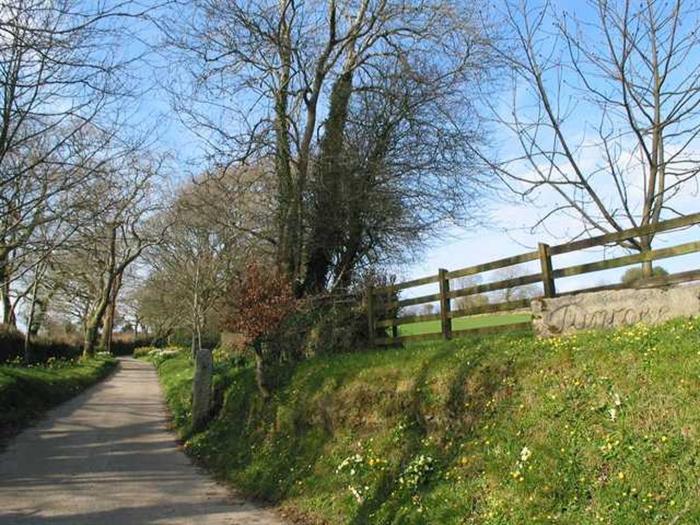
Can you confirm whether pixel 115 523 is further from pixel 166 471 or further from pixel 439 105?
pixel 439 105

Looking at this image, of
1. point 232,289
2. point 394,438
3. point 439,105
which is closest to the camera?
point 394,438

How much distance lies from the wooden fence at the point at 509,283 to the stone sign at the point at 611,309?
0.28 m

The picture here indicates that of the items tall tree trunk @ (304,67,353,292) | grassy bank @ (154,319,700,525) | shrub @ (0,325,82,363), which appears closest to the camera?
grassy bank @ (154,319,700,525)

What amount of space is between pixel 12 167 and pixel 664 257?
9.76 meters

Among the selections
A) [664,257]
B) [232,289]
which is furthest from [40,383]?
[664,257]

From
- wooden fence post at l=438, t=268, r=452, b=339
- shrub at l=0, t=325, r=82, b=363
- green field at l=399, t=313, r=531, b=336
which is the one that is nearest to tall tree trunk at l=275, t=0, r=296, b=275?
green field at l=399, t=313, r=531, b=336

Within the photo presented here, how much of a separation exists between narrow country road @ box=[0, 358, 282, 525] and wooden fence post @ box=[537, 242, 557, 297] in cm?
477

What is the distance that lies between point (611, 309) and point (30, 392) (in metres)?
17.1

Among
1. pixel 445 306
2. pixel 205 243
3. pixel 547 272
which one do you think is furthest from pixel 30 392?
pixel 547 272

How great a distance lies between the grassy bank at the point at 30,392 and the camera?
16.0 metres

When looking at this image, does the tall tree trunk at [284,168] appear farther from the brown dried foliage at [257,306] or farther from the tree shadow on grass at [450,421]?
the tree shadow on grass at [450,421]

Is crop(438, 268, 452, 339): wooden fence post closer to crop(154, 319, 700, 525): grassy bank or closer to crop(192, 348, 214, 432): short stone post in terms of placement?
crop(154, 319, 700, 525): grassy bank

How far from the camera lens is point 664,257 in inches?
307

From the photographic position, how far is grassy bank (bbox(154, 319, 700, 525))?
17.4ft
